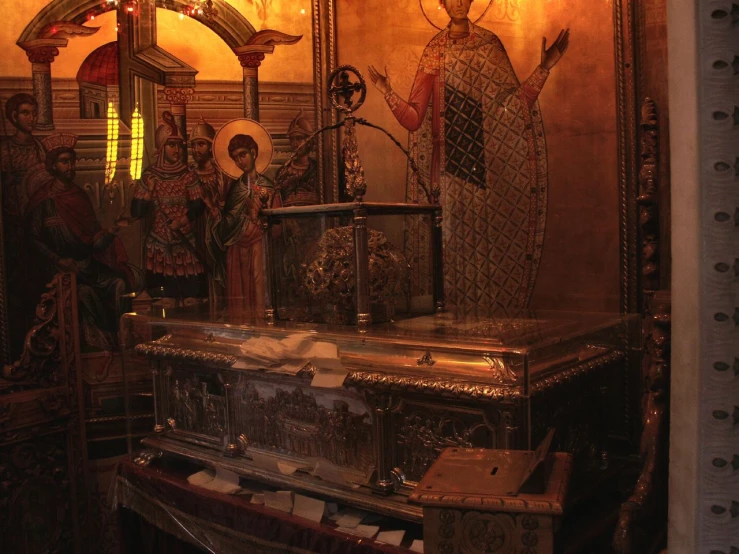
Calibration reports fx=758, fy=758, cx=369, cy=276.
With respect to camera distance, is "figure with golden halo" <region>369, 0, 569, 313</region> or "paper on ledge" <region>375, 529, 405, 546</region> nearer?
"paper on ledge" <region>375, 529, 405, 546</region>

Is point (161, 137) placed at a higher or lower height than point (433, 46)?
lower

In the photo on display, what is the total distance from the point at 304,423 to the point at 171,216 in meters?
2.03

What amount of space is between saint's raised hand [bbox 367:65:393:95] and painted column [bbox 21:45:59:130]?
5.64 ft

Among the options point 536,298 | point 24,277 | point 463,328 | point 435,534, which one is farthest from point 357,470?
point 24,277

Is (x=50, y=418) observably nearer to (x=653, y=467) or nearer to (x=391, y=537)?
(x=391, y=537)

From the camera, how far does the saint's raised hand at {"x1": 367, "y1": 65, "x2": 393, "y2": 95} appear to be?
13.8 ft

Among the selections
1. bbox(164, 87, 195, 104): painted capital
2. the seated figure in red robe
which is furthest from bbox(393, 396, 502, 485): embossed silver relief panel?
bbox(164, 87, 195, 104): painted capital

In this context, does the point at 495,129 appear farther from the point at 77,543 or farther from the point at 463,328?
the point at 77,543

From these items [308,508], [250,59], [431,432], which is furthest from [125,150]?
[431,432]

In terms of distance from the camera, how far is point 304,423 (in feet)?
8.93

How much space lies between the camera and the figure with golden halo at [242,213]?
14.4 feet

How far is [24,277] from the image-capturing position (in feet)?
13.4

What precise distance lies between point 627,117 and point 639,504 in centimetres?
190

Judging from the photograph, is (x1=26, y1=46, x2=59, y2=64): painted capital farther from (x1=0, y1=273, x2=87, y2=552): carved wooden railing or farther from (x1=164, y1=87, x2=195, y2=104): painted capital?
(x1=0, y1=273, x2=87, y2=552): carved wooden railing
